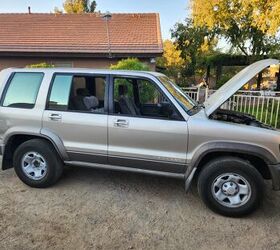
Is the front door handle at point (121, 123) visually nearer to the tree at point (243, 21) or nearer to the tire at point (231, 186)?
the tire at point (231, 186)

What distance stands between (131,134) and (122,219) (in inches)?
44.0

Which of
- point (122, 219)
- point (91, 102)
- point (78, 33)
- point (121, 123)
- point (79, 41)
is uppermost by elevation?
point (78, 33)

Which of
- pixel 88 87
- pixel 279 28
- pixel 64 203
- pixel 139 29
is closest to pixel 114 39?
pixel 139 29

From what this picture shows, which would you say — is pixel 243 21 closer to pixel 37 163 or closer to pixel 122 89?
pixel 122 89

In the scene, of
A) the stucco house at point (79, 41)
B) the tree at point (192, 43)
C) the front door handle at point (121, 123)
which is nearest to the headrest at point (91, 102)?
the front door handle at point (121, 123)

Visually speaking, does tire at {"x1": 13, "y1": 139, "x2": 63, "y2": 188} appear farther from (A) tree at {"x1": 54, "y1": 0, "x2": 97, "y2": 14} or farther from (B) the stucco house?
(A) tree at {"x1": 54, "y1": 0, "x2": 97, "y2": 14}

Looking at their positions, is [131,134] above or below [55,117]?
below

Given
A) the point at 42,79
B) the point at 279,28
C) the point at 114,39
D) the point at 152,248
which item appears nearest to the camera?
the point at 152,248

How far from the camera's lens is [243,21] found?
16.4m

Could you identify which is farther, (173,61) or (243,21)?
(173,61)

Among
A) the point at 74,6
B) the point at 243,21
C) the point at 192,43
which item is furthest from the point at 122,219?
the point at 74,6

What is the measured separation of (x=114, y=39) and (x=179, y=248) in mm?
13813

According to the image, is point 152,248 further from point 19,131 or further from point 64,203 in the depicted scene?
point 19,131

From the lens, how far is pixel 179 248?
3.21m
